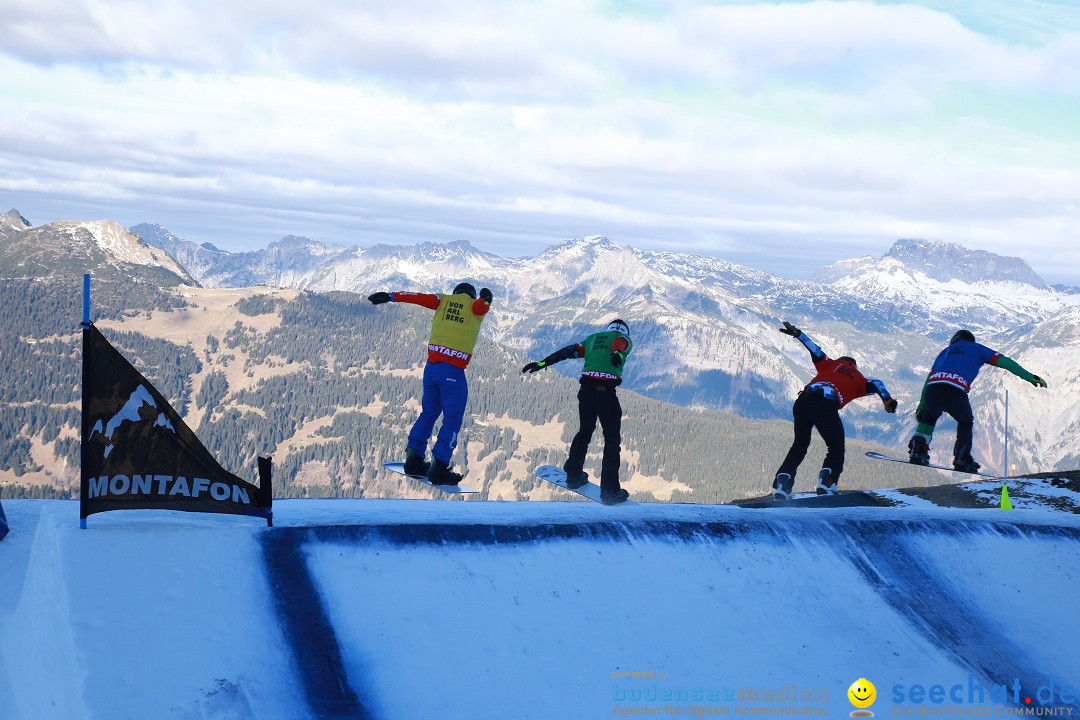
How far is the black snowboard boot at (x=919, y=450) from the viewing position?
19.5 m

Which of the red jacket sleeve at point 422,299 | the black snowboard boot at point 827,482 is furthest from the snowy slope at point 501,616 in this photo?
the black snowboard boot at point 827,482

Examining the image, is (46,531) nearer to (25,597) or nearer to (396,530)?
(25,597)

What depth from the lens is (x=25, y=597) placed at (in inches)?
361

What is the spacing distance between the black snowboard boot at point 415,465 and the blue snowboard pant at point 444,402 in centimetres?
41

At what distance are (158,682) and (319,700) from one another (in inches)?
52.1

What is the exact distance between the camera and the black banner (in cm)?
951

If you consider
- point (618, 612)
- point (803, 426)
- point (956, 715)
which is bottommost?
point (956, 715)

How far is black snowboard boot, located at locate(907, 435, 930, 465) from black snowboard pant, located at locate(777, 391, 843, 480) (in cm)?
411

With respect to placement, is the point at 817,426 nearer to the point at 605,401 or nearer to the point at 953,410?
the point at 605,401

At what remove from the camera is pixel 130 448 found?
961 centimetres

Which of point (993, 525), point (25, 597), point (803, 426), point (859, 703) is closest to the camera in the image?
point (859, 703)

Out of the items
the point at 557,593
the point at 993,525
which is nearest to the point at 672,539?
the point at 557,593

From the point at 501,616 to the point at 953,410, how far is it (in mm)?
13576

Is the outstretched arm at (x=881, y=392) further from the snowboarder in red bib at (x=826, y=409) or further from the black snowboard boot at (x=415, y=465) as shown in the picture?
the black snowboard boot at (x=415, y=465)
